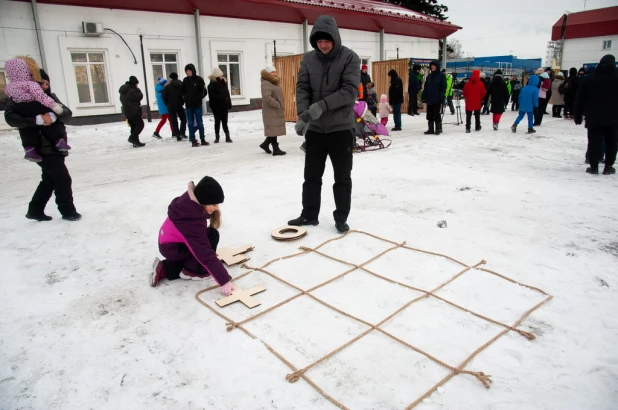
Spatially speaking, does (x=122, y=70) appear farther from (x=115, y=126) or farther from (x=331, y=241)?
(x=331, y=241)

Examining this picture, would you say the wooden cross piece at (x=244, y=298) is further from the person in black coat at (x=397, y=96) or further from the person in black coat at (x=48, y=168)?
the person in black coat at (x=397, y=96)

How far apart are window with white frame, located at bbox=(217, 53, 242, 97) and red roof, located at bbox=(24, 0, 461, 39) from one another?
1.39 metres

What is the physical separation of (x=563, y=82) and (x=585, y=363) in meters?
13.7

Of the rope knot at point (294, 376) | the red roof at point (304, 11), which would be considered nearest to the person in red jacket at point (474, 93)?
the red roof at point (304, 11)

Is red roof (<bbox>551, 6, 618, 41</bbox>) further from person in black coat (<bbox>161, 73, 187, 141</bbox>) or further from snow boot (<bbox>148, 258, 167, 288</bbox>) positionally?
snow boot (<bbox>148, 258, 167, 288</bbox>)

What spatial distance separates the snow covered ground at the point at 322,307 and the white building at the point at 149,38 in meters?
8.02

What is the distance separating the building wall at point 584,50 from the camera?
38.4m

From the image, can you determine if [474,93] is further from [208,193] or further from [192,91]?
[208,193]

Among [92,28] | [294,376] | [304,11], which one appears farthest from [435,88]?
[92,28]

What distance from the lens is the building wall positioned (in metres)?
38.4

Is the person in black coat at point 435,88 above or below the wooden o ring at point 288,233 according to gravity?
above

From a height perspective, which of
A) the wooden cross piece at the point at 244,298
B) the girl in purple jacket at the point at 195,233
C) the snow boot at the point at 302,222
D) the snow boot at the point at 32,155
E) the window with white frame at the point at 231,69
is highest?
the window with white frame at the point at 231,69

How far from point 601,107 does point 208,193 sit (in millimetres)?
5598

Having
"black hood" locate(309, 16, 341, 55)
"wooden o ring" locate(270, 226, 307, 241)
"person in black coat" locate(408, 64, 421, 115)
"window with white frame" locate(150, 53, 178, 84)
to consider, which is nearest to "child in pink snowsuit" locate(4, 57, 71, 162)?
"wooden o ring" locate(270, 226, 307, 241)
